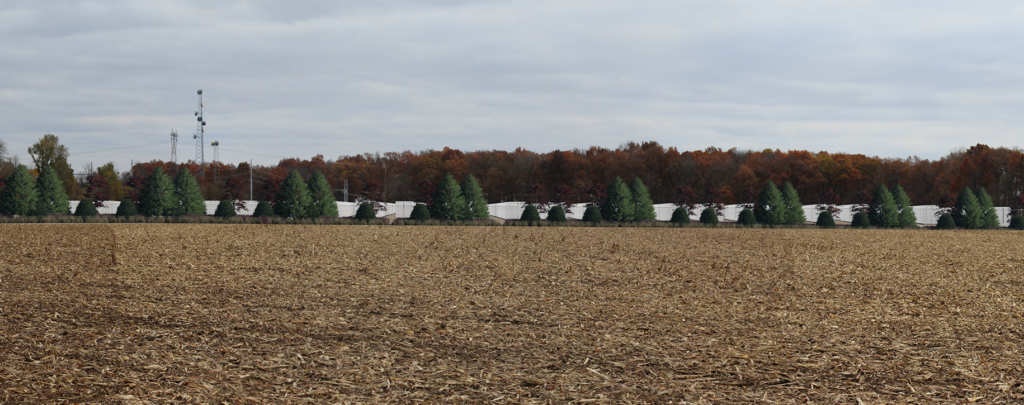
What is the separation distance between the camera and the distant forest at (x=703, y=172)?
143ft

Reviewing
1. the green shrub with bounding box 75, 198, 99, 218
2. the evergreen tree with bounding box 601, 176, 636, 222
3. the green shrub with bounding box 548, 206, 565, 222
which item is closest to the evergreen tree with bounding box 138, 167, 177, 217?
the green shrub with bounding box 75, 198, 99, 218

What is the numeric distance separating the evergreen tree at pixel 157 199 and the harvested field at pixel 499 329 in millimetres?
16960

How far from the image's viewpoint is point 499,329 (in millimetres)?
6113

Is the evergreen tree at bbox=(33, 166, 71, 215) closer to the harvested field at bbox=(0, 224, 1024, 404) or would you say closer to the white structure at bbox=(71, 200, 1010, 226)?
the white structure at bbox=(71, 200, 1010, 226)

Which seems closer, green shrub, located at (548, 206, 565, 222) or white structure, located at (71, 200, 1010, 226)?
green shrub, located at (548, 206, 565, 222)

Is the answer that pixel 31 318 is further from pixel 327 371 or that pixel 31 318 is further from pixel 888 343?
pixel 888 343

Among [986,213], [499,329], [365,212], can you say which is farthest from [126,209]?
[986,213]

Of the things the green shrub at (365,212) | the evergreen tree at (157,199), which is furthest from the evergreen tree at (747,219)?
the evergreen tree at (157,199)

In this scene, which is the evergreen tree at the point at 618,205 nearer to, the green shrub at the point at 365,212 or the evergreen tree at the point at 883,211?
the green shrub at the point at 365,212

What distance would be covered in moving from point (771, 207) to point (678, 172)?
1909 cm

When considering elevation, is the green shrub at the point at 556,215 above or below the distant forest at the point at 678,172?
below

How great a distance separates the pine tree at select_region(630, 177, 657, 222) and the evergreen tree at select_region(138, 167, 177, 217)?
1872 centimetres

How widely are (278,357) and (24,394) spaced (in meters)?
1.52

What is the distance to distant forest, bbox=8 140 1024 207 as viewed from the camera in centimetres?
4241
